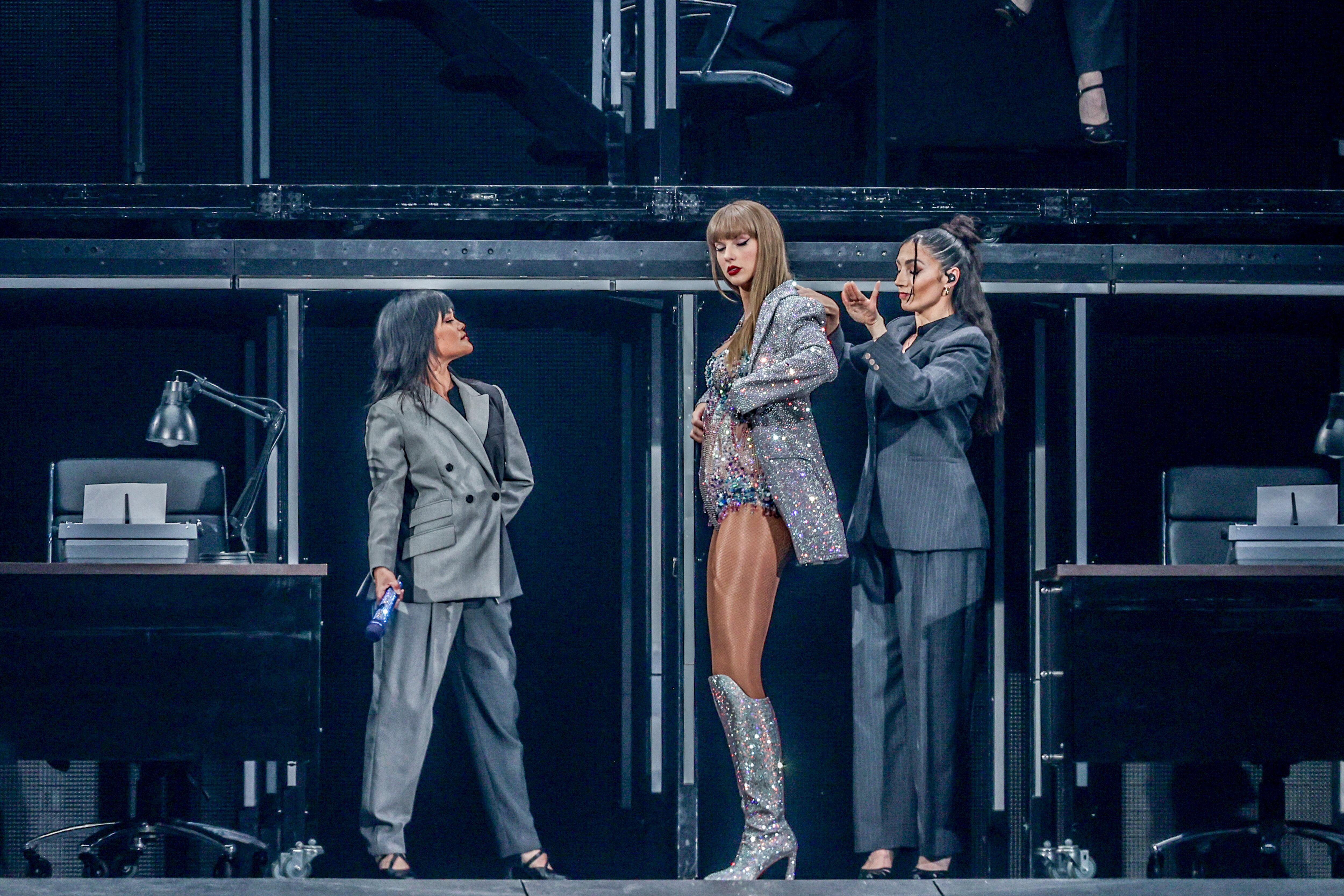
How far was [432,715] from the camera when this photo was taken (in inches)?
172

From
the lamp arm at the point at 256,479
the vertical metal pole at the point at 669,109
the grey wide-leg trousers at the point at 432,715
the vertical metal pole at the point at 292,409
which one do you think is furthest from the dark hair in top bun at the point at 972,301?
the lamp arm at the point at 256,479

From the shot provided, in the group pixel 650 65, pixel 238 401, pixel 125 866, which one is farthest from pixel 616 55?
pixel 125 866

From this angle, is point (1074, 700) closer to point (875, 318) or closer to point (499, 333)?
point (875, 318)

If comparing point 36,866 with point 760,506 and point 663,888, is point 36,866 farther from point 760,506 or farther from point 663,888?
point 760,506

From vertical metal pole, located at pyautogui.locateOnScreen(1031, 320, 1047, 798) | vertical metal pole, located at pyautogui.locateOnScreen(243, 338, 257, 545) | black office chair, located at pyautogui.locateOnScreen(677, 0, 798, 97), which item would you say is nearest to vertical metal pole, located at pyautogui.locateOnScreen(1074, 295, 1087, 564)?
vertical metal pole, located at pyautogui.locateOnScreen(1031, 320, 1047, 798)

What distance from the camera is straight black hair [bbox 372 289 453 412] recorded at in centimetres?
444

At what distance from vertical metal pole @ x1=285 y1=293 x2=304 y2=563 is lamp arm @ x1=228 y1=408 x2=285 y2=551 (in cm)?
3

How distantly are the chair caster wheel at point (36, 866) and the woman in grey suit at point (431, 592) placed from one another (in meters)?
1.12

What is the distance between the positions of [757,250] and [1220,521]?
1.85 m

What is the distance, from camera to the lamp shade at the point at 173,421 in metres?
4.66

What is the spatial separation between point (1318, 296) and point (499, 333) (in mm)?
2582

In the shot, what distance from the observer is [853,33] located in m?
5.32

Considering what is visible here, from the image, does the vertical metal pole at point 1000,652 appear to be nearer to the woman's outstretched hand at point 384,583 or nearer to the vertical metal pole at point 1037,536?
the vertical metal pole at point 1037,536

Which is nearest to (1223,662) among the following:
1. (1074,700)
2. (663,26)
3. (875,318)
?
(1074,700)
